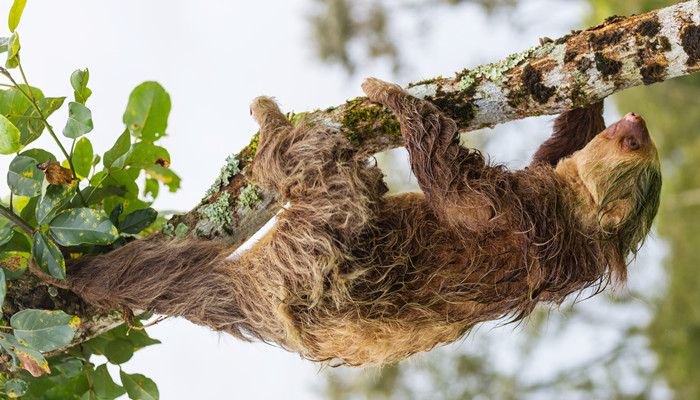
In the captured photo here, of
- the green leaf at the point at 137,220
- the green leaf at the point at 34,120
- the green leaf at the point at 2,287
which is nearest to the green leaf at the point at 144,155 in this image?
the green leaf at the point at 137,220

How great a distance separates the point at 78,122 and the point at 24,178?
291 mm

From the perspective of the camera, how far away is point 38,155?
233cm

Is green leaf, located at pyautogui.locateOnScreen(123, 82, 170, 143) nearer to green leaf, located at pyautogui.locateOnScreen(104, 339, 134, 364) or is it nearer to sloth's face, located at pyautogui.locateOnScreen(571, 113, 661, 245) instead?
green leaf, located at pyautogui.locateOnScreen(104, 339, 134, 364)

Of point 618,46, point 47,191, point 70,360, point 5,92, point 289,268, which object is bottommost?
point 70,360

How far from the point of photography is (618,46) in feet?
6.79

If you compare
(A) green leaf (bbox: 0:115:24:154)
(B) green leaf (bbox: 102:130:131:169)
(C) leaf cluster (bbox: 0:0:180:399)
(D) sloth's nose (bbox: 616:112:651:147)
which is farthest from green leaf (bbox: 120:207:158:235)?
(D) sloth's nose (bbox: 616:112:651:147)

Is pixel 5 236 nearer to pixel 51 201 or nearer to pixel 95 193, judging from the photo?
pixel 51 201

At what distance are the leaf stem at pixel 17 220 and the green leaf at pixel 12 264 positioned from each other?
10 centimetres

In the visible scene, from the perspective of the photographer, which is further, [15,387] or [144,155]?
[144,155]

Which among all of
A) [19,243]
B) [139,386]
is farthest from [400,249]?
[19,243]

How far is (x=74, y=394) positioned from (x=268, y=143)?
150cm

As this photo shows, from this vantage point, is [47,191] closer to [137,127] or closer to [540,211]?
[137,127]

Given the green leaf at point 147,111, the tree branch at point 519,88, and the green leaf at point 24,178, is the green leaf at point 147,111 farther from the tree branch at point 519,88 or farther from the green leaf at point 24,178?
the green leaf at point 24,178

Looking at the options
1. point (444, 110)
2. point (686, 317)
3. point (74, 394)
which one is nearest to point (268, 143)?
point (444, 110)
